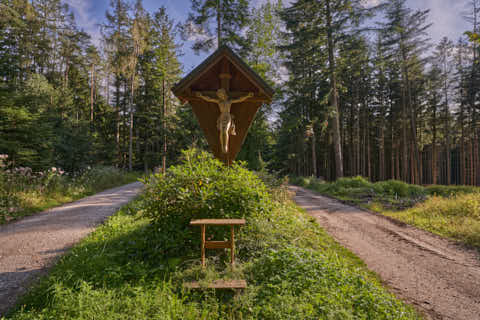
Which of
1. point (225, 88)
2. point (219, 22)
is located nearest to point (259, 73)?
point (219, 22)

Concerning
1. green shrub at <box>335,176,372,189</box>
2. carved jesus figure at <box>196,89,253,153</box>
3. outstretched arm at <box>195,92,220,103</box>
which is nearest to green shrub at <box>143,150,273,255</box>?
carved jesus figure at <box>196,89,253,153</box>

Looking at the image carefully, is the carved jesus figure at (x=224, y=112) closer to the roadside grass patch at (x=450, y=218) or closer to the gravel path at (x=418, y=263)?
the gravel path at (x=418, y=263)

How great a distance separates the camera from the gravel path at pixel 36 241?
291 centimetres

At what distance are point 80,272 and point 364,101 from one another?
2887cm

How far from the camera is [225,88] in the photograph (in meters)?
4.44

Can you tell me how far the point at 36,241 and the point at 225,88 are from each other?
15.6ft

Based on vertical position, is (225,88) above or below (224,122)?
above

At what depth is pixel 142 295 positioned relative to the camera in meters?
2.38

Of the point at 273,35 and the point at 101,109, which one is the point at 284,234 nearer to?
the point at 273,35

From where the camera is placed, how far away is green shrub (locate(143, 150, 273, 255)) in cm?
345

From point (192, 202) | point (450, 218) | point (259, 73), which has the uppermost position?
point (259, 73)

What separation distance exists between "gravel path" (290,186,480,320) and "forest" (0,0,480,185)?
4342 mm

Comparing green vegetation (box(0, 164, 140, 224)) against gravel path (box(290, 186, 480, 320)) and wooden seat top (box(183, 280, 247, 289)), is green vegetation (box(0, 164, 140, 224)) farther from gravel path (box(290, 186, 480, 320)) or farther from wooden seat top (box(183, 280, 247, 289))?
gravel path (box(290, 186, 480, 320))

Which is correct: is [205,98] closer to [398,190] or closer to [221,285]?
[221,285]
